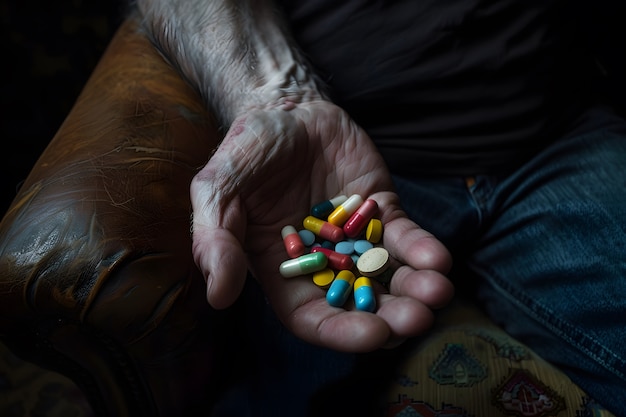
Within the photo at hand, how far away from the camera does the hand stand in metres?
0.66

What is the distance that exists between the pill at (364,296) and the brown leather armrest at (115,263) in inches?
8.1

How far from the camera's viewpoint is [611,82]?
1.21 meters

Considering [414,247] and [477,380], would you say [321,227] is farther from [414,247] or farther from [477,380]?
[477,380]

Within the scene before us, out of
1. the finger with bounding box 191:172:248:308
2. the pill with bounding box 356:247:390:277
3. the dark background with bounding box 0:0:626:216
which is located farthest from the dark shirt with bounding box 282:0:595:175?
the dark background with bounding box 0:0:626:216

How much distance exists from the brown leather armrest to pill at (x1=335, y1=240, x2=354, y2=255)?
23cm

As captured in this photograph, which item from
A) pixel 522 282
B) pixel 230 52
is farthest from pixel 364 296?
pixel 230 52

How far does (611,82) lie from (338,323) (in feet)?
2.99

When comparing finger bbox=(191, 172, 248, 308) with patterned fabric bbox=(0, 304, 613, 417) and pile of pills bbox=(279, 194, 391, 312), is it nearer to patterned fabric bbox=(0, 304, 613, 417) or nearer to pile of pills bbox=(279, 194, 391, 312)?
pile of pills bbox=(279, 194, 391, 312)

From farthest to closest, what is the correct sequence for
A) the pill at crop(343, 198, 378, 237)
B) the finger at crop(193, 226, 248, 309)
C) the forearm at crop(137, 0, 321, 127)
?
1. the forearm at crop(137, 0, 321, 127)
2. the pill at crop(343, 198, 378, 237)
3. the finger at crop(193, 226, 248, 309)

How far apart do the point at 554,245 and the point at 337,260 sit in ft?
1.33

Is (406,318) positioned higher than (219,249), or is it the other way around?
(219,249)

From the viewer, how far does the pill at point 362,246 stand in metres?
0.86

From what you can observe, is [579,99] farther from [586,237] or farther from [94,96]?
[94,96]

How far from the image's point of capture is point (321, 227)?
889mm
